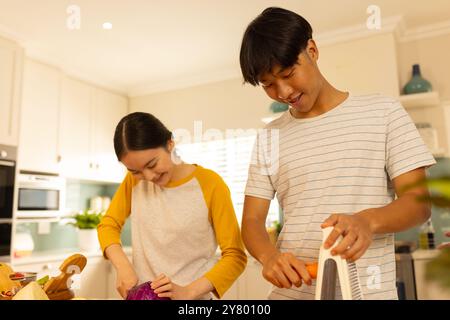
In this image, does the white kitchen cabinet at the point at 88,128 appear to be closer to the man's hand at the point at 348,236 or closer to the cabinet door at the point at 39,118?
the cabinet door at the point at 39,118

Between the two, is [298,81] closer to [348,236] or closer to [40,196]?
[348,236]

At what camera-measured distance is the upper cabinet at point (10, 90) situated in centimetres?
165

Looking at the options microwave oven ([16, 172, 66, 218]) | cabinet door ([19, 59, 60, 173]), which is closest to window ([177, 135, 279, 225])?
cabinet door ([19, 59, 60, 173])

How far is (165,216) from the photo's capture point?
2.57ft

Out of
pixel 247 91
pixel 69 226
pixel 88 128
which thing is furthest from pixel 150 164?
pixel 69 226

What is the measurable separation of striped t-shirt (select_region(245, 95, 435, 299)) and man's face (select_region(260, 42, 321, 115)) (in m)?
0.05

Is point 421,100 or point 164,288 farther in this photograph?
point 421,100

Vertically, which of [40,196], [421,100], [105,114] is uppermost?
[421,100]

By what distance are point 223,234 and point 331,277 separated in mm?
404

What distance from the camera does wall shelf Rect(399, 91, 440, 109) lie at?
1531 millimetres

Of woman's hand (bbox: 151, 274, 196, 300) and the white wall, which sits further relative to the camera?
the white wall

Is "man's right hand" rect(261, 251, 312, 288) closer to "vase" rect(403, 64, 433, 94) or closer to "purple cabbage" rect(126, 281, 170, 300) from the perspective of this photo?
"purple cabbage" rect(126, 281, 170, 300)

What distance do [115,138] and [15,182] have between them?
1.32 meters

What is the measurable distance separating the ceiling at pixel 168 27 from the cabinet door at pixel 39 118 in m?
0.38
